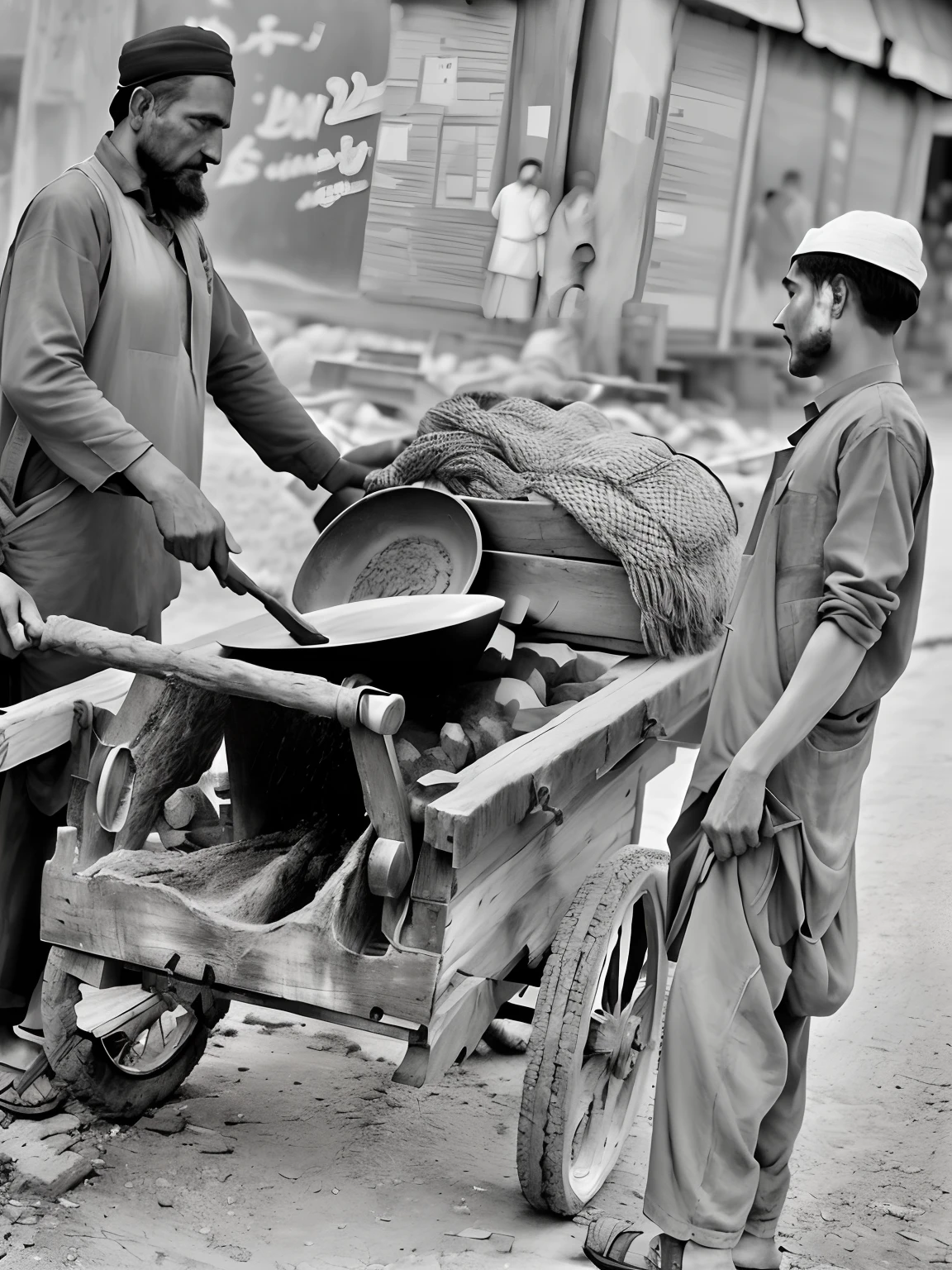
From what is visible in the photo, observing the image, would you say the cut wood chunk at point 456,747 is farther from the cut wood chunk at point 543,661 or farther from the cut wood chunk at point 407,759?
the cut wood chunk at point 543,661

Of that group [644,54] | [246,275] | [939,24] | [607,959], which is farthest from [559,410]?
[939,24]

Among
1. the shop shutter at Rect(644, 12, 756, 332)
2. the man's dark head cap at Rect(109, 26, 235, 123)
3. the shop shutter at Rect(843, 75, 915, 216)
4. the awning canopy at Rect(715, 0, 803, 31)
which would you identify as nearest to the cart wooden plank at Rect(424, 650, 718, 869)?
the man's dark head cap at Rect(109, 26, 235, 123)

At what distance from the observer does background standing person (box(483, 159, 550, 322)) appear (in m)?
8.13

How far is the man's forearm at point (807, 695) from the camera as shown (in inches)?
80.7

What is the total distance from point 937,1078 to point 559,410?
1.93 metres

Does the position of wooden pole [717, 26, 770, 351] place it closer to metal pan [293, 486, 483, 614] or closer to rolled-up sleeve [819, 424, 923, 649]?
metal pan [293, 486, 483, 614]

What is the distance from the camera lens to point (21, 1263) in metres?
2.26

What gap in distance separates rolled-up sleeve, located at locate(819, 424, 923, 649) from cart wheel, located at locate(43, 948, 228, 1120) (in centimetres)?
135

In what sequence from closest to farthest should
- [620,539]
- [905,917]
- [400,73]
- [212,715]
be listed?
[212,715]
[620,539]
[905,917]
[400,73]

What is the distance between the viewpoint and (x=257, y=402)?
11.0 ft

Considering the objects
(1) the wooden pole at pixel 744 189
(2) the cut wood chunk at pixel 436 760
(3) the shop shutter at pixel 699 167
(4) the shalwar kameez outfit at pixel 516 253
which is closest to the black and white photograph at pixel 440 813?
(2) the cut wood chunk at pixel 436 760

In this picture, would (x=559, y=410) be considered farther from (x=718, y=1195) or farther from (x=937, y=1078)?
(x=718, y=1195)

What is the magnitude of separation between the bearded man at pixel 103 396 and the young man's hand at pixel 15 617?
17 cm

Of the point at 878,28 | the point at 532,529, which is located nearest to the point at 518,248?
the point at 878,28
